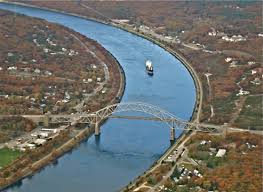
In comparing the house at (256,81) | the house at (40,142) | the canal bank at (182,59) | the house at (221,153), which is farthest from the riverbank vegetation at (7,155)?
the house at (256,81)

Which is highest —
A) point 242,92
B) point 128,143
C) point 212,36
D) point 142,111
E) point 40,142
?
point 212,36

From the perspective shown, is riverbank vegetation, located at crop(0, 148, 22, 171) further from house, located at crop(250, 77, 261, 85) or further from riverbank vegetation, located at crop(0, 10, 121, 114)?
house, located at crop(250, 77, 261, 85)

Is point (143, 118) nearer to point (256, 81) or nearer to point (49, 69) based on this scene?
point (256, 81)

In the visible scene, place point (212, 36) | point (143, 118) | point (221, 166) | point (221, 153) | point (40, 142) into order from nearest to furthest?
1. point (221, 166)
2. point (221, 153)
3. point (40, 142)
4. point (143, 118)
5. point (212, 36)

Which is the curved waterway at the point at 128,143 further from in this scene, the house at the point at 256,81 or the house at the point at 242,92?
the house at the point at 256,81

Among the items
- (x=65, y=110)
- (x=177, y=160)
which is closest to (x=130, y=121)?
(x=65, y=110)

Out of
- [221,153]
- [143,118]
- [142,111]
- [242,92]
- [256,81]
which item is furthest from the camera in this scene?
[256,81]

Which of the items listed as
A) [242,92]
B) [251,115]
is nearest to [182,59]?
[242,92]

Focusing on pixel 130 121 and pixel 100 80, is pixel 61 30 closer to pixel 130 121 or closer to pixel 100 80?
pixel 100 80
